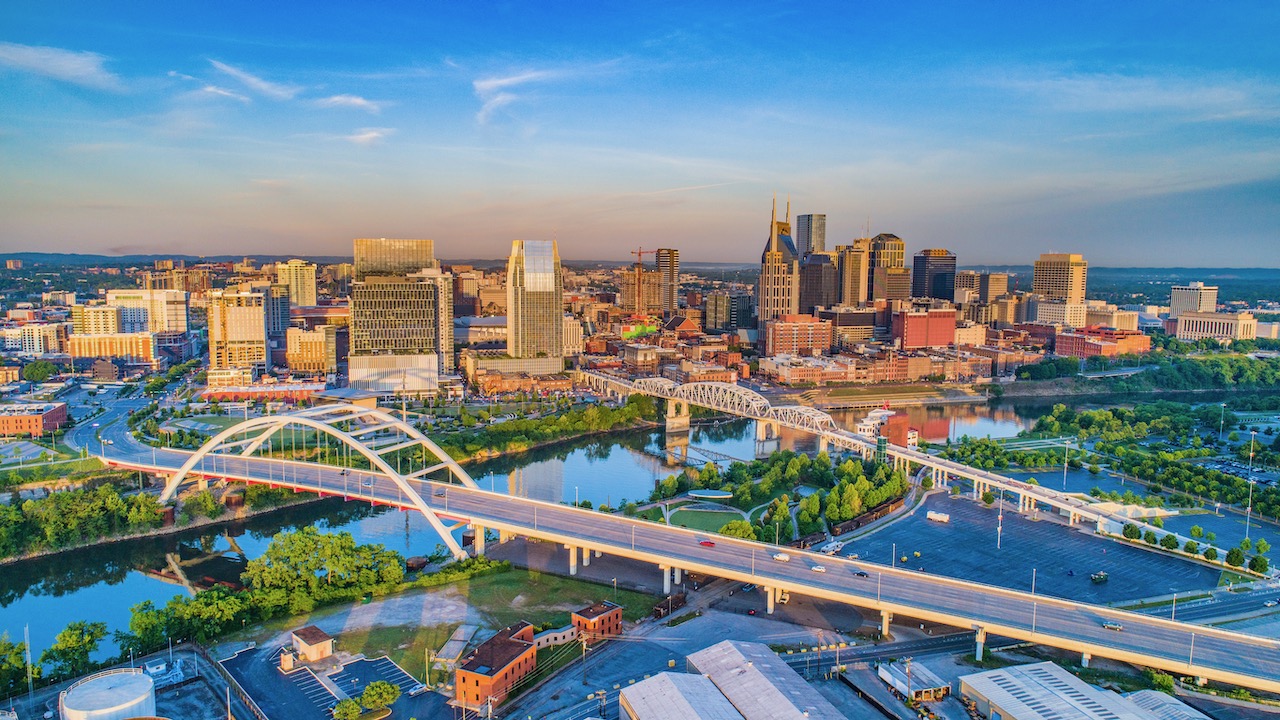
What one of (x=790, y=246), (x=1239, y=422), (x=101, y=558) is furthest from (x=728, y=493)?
(x=790, y=246)

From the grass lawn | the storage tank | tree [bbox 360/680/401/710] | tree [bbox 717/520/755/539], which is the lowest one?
the grass lawn

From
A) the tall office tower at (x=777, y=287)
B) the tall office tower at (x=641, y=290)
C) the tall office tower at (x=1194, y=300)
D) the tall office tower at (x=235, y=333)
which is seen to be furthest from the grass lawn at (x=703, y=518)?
the tall office tower at (x=1194, y=300)

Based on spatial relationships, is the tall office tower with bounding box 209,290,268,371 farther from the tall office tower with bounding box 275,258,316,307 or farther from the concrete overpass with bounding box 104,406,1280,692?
the tall office tower with bounding box 275,258,316,307

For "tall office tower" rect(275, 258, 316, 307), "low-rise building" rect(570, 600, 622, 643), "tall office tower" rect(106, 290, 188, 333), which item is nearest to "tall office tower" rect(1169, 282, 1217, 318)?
"tall office tower" rect(275, 258, 316, 307)

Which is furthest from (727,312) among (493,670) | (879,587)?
(493,670)

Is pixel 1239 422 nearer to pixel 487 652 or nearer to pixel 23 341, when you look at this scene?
pixel 487 652

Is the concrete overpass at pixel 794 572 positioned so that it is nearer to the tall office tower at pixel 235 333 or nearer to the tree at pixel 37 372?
the tall office tower at pixel 235 333

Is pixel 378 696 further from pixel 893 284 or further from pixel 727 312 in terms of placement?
pixel 893 284
